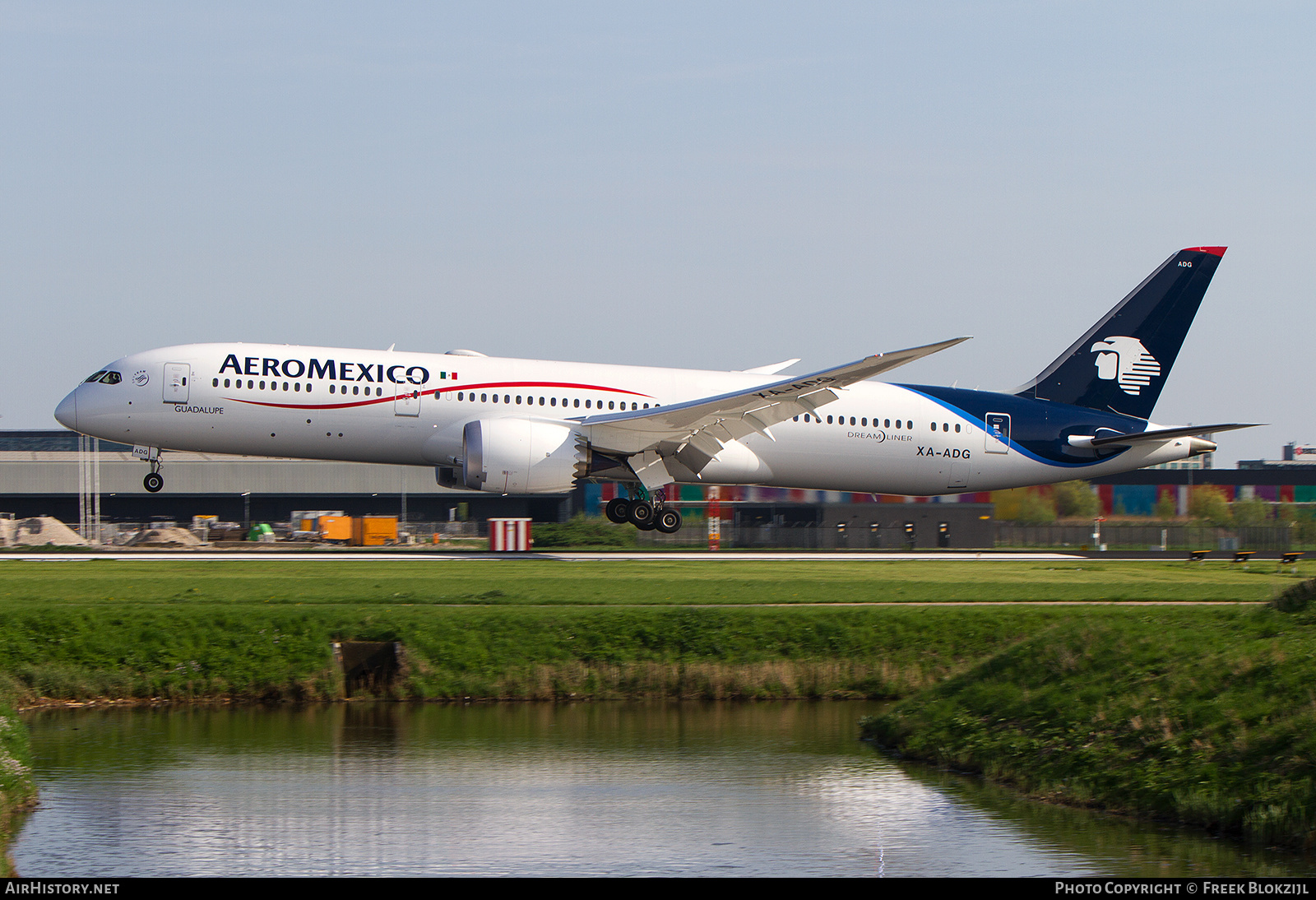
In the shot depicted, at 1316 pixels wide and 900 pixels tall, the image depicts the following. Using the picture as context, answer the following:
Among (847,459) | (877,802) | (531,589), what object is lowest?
(877,802)

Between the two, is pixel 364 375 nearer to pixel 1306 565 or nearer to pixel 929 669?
pixel 929 669

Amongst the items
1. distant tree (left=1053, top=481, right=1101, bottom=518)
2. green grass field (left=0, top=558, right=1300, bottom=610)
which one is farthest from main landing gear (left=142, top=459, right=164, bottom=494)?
distant tree (left=1053, top=481, right=1101, bottom=518)

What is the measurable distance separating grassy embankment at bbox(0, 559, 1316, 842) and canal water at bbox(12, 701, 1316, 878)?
0.87m

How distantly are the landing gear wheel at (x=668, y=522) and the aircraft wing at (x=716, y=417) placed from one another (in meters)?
1.66

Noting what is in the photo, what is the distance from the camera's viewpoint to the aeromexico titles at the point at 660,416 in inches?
1400

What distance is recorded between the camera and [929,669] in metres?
26.7

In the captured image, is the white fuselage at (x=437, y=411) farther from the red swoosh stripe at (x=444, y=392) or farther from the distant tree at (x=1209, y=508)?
the distant tree at (x=1209, y=508)

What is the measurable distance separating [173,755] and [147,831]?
4.81 meters

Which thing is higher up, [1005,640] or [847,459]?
[847,459]

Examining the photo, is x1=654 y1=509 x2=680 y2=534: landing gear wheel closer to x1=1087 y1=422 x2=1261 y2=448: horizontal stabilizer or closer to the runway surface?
the runway surface

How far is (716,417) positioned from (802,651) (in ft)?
36.9

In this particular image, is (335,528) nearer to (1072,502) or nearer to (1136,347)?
(1072,502)

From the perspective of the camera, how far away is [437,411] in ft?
120

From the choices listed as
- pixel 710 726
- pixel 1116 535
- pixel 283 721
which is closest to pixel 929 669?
pixel 710 726
